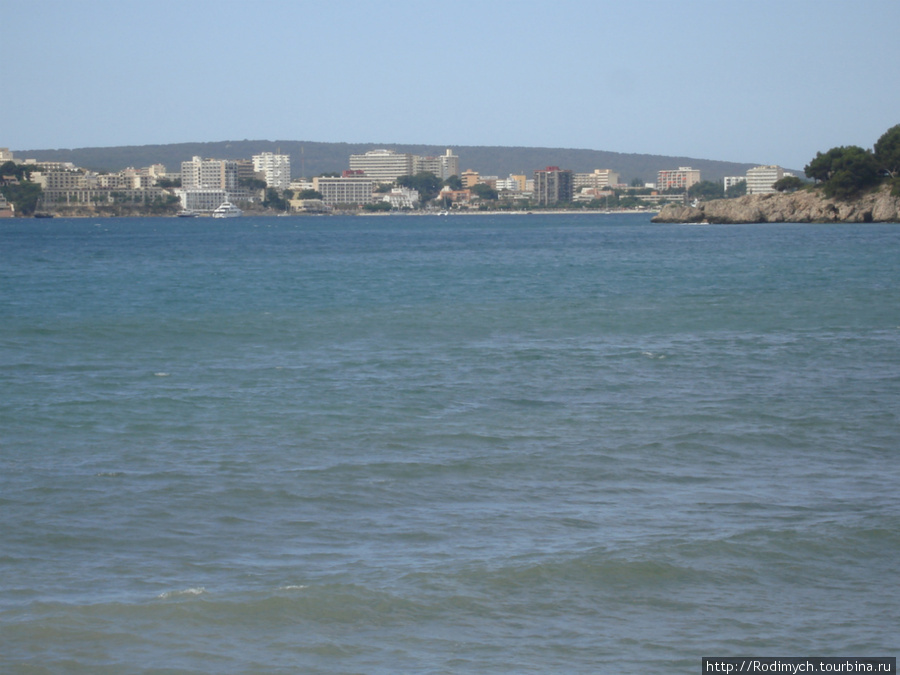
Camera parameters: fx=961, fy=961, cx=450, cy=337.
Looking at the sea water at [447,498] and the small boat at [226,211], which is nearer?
the sea water at [447,498]

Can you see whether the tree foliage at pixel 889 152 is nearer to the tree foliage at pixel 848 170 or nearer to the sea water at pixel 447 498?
the tree foliage at pixel 848 170

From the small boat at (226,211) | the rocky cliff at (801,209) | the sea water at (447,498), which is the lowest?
the sea water at (447,498)

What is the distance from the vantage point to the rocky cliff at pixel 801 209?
243 feet

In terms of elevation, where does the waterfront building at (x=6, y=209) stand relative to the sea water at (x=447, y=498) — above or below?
above

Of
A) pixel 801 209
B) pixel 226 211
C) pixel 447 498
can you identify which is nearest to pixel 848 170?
pixel 801 209

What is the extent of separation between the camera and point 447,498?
26.7 ft

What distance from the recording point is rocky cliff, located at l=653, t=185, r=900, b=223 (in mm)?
74125

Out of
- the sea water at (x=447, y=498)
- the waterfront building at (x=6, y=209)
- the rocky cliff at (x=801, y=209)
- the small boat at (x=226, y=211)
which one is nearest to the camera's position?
the sea water at (x=447, y=498)

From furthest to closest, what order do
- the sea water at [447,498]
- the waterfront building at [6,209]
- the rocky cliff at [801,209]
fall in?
the waterfront building at [6,209], the rocky cliff at [801,209], the sea water at [447,498]

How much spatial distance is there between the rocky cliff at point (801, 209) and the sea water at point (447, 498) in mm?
59843

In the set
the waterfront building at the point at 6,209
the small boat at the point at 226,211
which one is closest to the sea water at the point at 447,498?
the small boat at the point at 226,211

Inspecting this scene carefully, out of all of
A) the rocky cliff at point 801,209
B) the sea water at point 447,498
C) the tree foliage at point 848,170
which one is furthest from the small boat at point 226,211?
the sea water at point 447,498

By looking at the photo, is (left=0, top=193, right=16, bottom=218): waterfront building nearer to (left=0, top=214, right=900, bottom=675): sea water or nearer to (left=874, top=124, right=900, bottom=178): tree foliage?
(left=874, top=124, right=900, bottom=178): tree foliage

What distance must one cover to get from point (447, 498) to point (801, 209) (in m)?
81.4
